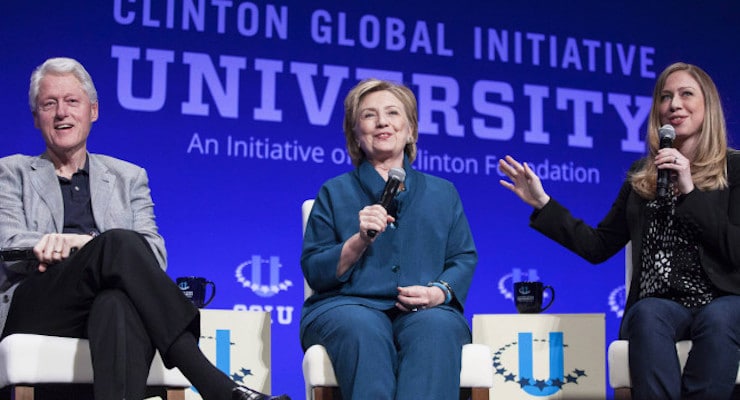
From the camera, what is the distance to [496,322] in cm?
342

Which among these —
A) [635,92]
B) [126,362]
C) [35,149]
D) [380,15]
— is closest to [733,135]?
[635,92]

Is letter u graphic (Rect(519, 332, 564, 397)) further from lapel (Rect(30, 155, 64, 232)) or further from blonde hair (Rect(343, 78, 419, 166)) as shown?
lapel (Rect(30, 155, 64, 232))

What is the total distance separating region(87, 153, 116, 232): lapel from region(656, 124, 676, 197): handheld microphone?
1.53m

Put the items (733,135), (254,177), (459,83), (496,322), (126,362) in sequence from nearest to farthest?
(126,362)
(496,322)
(254,177)
(459,83)
(733,135)

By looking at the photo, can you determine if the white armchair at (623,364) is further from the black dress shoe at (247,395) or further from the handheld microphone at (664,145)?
the black dress shoe at (247,395)

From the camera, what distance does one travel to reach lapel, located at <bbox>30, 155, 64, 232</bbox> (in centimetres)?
284

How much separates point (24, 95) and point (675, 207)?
7.99 ft

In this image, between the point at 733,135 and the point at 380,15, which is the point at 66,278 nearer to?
the point at 380,15

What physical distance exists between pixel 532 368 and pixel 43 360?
1.63 meters

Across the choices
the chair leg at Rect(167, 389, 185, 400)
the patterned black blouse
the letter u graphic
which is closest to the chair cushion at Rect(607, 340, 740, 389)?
the patterned black blouse

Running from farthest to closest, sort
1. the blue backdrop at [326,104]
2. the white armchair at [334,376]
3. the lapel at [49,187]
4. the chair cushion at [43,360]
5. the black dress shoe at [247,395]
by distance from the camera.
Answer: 1. the blue backdrop at [326,104]
2. the lapel at [49,187]
3. the white armchair at [334,376]
4. the chair cushion at [43,360]
5. the black dress shoe at [247,395]

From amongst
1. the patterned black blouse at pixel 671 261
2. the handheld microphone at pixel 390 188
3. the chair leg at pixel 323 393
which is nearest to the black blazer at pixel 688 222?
the patterned black blouse at pixel 671 261

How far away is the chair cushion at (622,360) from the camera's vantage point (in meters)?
2.75

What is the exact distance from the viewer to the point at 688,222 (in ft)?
9.33
